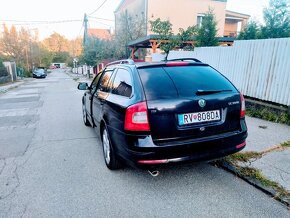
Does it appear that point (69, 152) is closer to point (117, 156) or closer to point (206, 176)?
point (117, 156)

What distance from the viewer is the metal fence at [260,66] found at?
5465 mm

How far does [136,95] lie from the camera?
270 centimetres

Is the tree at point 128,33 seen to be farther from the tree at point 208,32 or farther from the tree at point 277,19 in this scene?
the tree at point 277,19

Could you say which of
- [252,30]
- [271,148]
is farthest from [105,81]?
[252,30]

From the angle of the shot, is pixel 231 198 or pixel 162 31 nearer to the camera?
pixel 231 198

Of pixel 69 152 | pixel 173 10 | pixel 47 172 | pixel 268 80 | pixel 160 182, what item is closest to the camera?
pixel 160 182

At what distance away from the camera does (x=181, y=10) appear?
24.5m

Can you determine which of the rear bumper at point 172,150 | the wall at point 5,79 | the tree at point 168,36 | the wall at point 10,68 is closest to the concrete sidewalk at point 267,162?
the rear bumper at point 172,150

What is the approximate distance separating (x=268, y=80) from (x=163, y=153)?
4786mm

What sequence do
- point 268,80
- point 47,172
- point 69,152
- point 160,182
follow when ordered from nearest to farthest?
point 160,182, point 47,172, point 69,152, point 268,80

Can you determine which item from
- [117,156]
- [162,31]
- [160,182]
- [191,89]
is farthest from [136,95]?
[162,31]

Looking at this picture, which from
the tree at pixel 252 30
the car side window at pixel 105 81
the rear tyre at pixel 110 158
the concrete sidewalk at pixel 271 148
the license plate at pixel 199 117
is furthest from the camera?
the tree at pixel 252 30

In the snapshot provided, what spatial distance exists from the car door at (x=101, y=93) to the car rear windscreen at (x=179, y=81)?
3.54 feet

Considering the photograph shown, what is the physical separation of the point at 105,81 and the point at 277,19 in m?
9.85
